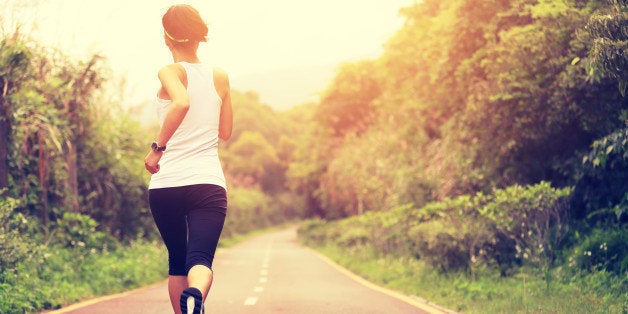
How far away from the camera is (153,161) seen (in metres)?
3.55

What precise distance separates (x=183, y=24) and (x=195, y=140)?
59cm

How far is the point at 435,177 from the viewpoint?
664 inches

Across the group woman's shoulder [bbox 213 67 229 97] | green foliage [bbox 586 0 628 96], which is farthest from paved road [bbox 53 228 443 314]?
woman's shoulder [bbox 213 67 229 97]

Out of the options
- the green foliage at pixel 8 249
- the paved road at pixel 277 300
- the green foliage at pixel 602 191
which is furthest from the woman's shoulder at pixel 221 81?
the green foliage at pixel 602 191

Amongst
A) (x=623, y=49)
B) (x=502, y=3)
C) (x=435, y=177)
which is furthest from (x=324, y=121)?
(x=623, y=49)

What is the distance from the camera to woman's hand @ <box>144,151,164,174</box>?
3.53 meters

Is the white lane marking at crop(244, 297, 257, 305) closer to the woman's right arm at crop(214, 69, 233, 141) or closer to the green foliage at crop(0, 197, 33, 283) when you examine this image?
the green foliage at crop(0, 197, 33, 283)

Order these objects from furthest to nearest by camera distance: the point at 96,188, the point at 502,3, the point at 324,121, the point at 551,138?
the point at 324,121 → the point at 96,188 → the point at 502,3 → the point at 551,138

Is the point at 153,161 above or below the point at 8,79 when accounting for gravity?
below

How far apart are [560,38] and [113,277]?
25.4 ft

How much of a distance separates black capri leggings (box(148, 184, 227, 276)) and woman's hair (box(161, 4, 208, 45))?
0.78 metres

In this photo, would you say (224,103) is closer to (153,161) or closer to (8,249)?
(153,161)

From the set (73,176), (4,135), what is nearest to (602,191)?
(4,135)

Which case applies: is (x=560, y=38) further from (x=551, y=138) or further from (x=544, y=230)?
(x=544, y=230)
